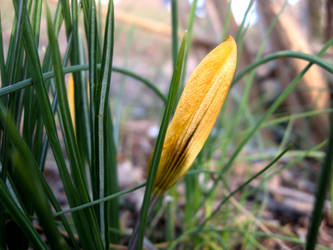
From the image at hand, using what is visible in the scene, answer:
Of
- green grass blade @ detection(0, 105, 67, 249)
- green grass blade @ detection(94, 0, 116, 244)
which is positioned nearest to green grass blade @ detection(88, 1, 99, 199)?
green grass blade @ detection(94, 0, 116, 244)

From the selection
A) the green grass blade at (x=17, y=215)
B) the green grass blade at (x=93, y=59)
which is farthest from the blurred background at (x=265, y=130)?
the green grass blade at (x=17, y=215)

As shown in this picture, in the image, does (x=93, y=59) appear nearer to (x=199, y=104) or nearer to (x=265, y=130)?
(x=199, y=104)

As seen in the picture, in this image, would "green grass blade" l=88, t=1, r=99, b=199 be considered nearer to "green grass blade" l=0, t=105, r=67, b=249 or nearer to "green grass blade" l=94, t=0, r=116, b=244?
"green grass blade" l=94, t=0, r=116, b=244

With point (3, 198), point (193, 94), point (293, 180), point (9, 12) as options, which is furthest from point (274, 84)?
point (3, 198)

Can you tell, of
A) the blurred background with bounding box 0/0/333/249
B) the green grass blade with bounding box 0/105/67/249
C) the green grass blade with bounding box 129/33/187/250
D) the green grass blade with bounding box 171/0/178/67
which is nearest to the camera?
the green grass blade with bounding box 0/105/67/249

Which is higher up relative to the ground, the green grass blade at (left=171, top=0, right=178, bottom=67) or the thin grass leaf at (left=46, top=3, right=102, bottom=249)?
the green grass blade at (left=171, top=0, right=178, bottom=67)

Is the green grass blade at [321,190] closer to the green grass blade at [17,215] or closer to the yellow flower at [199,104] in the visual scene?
the yellow flower at [199,104]

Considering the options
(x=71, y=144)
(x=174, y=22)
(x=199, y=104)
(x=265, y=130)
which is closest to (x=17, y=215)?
(x=71, y=144)

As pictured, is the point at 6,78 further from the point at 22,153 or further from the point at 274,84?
the point at 274,84
